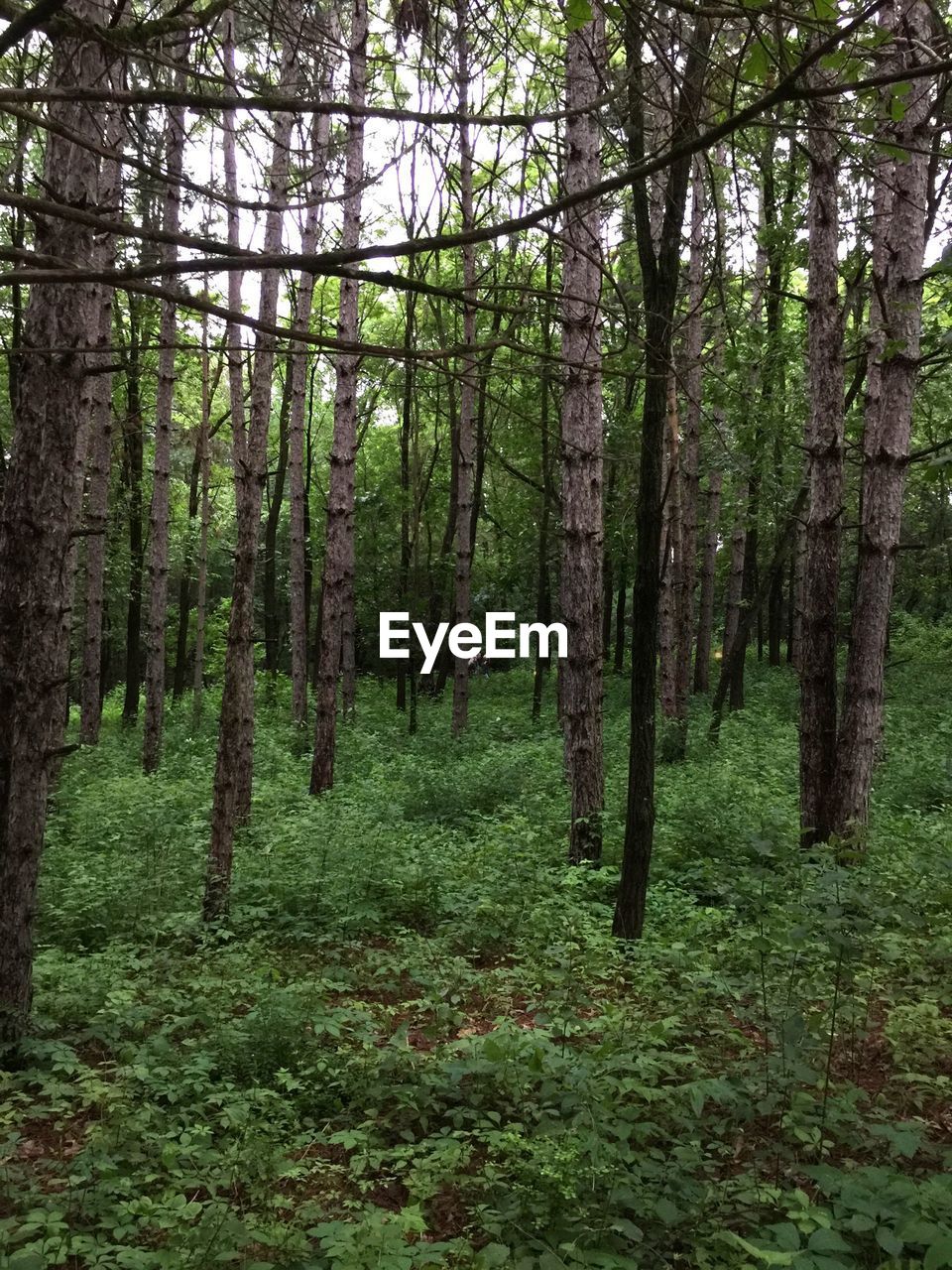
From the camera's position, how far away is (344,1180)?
384 centimetres

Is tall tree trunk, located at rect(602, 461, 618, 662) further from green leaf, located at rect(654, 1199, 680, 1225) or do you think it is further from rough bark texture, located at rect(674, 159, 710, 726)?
green leaf, located at rect(654, 1199, 680, 1225)

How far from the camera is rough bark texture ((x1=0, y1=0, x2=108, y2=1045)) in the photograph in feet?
14.7

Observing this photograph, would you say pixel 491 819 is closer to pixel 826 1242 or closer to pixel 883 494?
pixel 883 494

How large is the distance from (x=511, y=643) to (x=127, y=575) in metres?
15.8

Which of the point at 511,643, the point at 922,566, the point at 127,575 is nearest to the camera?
the point at 127,575

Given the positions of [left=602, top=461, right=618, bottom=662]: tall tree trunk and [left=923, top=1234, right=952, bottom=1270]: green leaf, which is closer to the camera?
[left=923, top=1234, right=952, bottom=1270]: green leaf

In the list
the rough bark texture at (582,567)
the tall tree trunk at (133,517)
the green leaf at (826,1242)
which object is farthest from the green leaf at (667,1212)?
the tall tree trunk at (133,517)

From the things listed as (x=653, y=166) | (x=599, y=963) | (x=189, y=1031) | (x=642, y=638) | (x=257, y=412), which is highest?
(x=257, y=412)

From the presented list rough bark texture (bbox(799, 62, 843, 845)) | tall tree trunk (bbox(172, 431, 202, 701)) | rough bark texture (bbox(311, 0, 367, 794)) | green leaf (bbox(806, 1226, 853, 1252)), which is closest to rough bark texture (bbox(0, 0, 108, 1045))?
green leaf (bbox(806, 1226, 853, 1252))

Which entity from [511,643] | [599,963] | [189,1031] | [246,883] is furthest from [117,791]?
[511,643]

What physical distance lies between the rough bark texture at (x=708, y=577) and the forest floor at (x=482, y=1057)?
11.1m

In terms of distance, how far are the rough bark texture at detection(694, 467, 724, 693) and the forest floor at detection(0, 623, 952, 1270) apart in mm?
11118

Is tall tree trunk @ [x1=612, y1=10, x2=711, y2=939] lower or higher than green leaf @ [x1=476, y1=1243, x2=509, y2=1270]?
higher

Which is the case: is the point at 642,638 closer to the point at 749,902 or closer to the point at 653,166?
the point at 749,902
